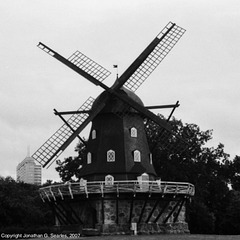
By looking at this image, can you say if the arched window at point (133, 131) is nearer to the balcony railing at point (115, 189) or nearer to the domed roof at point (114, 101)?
the domed roof at point (114, 101)

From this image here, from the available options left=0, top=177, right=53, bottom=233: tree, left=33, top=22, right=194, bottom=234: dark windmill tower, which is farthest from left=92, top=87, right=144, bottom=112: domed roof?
left=0, top=177, right=53, bottom=233: tree

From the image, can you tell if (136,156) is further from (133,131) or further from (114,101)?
(114,101)

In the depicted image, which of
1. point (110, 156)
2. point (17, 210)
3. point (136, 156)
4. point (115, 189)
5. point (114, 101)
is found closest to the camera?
point (115, 189)

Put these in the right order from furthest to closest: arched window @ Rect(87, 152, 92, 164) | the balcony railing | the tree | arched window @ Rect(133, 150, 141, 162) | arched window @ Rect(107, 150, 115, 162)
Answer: the tree → arched window @ Rect(87, 152, 92, 164) → arched window @ Rect(133, 150, 141, 162) → arched window @ Rect(107, 150, 115, 162) → the balcony railing

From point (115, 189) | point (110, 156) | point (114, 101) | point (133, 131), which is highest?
point (114, 101)

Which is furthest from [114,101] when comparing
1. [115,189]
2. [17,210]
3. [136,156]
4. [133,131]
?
[17,210]

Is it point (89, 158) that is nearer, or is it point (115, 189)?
point (115, 189)

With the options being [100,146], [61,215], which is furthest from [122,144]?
[61,215]

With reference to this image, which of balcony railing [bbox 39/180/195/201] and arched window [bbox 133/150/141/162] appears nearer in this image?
balcony railing [bbox 39/180/195/201]

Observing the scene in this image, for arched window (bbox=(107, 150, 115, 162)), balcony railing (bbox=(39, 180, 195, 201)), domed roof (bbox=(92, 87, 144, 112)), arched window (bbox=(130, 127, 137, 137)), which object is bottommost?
balcony railing (bbox=(39, 180, 195, 201))

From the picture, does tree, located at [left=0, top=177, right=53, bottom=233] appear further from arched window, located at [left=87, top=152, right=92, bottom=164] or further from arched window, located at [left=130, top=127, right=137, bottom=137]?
arched window, located at [left=130, top=127, right=137, bottom=137]

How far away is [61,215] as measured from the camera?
38531mm

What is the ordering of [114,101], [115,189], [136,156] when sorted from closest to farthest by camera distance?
[115,189] < [136,156] < [114,101]

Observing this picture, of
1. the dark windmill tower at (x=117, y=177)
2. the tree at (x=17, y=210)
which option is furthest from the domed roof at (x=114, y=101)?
the tree at (x=17, y=210)
